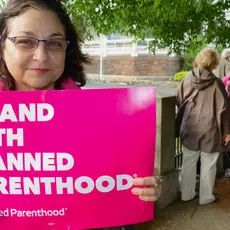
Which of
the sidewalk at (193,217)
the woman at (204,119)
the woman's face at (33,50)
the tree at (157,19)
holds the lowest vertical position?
the sidewalk at (193,217)

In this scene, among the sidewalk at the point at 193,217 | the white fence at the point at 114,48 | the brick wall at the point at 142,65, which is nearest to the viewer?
the sidewalk at the point at 193,217

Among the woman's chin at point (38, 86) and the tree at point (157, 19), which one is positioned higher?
the tree at point (157, 19)

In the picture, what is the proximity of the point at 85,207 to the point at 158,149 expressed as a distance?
2.70 meters

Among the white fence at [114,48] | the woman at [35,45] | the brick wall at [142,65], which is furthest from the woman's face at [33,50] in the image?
the white fence at [114,48]

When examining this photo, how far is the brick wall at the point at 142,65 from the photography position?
1708 centimetres

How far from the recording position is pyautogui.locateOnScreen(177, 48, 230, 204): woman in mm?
3764

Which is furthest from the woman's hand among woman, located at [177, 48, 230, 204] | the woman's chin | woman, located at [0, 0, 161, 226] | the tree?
woman, located at [177, 48, 230, 204]

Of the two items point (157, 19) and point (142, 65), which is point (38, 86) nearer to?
point (157, 19)

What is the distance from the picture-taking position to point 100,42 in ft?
64.0

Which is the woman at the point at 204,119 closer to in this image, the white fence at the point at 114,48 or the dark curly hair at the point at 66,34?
the dark curly hair at the point at 66,34

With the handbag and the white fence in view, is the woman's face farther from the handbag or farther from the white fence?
the white fence

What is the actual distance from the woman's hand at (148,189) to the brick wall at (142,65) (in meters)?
16.2

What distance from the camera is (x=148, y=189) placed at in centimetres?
111

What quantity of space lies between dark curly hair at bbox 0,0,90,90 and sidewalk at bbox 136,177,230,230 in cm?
250
